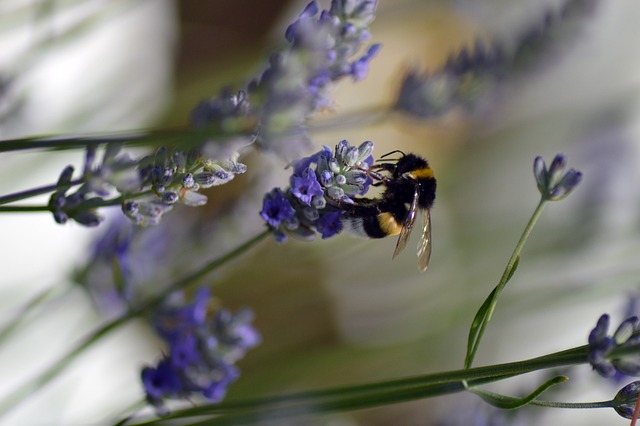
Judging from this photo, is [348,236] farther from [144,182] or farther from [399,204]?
[144,182]

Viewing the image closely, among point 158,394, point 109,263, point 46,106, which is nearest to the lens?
point 158,394

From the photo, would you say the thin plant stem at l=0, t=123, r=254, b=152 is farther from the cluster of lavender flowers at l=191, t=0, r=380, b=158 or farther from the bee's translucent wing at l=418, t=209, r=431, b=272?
the bee's translucent wing at l=418, t=209, r=431, b=272

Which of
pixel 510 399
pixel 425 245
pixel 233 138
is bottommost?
pixel 510 399

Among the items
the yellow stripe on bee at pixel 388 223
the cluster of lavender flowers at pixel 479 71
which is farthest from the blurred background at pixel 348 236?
the yellow stripe on bee at pixel 388 223

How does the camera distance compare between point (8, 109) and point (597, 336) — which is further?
point (8, 109)

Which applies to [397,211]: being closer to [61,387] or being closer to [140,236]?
[140,236]

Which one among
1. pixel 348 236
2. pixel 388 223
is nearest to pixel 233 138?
pixel 388 223

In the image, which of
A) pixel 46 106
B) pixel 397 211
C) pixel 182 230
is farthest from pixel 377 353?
pixel 46 106

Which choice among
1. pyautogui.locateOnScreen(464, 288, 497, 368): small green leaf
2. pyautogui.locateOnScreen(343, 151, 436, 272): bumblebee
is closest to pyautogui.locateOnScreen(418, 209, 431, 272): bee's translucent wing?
pyautogui.locateOnScreen(343, 151, 436, 272): bumblebee
